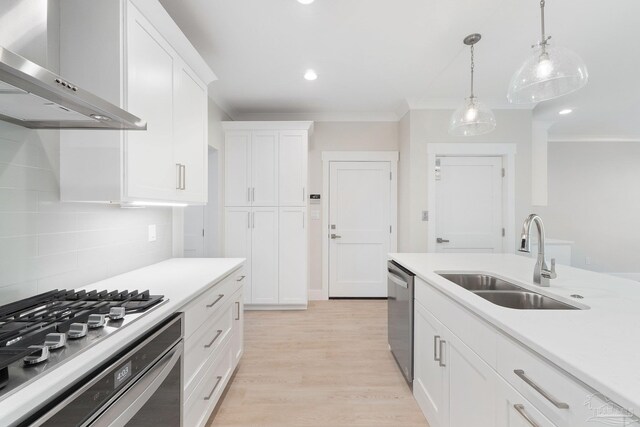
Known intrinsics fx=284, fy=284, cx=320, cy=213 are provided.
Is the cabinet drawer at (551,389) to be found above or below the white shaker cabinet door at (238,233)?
below

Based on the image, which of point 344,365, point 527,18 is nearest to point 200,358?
point 344,365

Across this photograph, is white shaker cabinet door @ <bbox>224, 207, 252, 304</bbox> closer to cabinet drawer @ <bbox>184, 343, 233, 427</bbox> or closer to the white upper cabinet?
cabinet drawer @ <bbox>184, 343, 233, 427</bbox>

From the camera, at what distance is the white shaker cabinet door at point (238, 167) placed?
12.0 ft

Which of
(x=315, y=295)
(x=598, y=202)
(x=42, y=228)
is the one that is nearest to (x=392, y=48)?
(x=42, y=228)

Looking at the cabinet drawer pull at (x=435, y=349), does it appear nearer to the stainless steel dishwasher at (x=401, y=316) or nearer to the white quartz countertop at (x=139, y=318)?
the stainless steel dishwasher at (x=401, y=316)

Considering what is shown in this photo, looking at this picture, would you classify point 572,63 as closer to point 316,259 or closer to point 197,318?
point 197,318

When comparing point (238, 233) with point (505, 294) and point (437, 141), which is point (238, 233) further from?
point (505, 294)

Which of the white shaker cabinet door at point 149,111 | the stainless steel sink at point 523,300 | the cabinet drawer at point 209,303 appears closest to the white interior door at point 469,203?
the stainless steel sink at point 523,300

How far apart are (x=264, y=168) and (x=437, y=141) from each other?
87.4 inches

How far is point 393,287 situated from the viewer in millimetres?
2375

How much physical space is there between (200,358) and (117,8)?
1739mm

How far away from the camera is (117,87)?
1.31 m

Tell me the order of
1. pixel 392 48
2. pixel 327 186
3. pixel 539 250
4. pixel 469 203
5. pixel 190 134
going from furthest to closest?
pixel 327 186 < pixel 469 203 < pixel 392 48 < pixel 190 134 < pixel 539 250

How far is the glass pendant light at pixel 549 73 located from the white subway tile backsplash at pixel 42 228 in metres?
2.43
